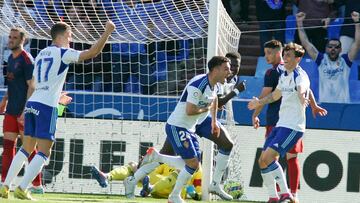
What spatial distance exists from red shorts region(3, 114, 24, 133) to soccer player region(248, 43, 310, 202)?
2978 millimetres

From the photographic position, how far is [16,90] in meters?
12.3

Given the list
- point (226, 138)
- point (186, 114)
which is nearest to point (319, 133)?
point (226, 138)

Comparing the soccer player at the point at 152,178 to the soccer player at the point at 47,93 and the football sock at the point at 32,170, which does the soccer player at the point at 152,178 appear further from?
the football sock at the point at 32,170

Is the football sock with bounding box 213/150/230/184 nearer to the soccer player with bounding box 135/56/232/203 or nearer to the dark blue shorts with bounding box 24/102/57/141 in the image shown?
the soccer player with bounding box 135/56/232/203

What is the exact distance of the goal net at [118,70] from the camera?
46.8 feet

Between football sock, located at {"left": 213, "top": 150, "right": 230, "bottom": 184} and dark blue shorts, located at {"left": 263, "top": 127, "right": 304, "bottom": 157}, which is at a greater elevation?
dark blue shorts, located at {"left": 263, "top": 127, "right": 304, "bottom": 157}

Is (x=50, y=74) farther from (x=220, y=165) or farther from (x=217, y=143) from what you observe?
(x=220, y=165)

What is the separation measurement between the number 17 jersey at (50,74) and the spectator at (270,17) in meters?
7.98

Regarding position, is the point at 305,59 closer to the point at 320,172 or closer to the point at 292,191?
the point at 320,172

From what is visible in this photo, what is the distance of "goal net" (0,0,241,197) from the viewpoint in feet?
46.8

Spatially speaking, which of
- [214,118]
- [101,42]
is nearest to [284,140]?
[214,118]

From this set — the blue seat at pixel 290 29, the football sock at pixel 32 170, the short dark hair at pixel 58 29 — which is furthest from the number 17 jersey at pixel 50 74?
the blue seat at pixel 290 29

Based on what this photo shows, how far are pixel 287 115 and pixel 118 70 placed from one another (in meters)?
5.74

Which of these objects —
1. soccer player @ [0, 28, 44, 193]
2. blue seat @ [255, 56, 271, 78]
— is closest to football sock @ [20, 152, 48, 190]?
soccer player @ [0, 28, 44, 193]
